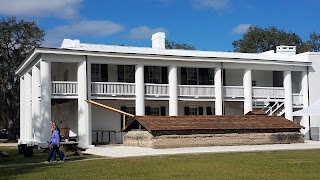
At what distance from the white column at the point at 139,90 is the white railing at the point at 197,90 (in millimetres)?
3300

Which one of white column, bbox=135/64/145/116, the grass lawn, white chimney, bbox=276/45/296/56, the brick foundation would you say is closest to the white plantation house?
white column, bbox=135/64/145/116

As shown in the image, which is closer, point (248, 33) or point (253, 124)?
point (253, 124)

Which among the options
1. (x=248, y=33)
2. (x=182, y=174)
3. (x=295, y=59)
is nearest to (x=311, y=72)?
(x=295, y=59)

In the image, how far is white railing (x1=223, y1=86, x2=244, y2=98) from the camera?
3803 cm

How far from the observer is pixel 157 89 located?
35938 mm

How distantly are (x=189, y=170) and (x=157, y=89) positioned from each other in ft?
68.4

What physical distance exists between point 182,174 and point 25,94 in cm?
2832

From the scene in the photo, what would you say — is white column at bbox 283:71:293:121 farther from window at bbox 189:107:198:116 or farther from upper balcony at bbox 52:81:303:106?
window at bbox 189:107:198:116

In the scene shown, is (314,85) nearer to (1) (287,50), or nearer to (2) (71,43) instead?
(1) (287,50)

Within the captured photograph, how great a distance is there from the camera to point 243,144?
96.2ft

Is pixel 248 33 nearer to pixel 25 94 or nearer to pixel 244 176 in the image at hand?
pixel 25 94

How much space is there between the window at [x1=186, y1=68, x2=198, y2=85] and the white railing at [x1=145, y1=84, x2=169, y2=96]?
3.18 meters

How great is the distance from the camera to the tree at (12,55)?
2094 inches

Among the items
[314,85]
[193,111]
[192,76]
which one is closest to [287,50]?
[314,85]
